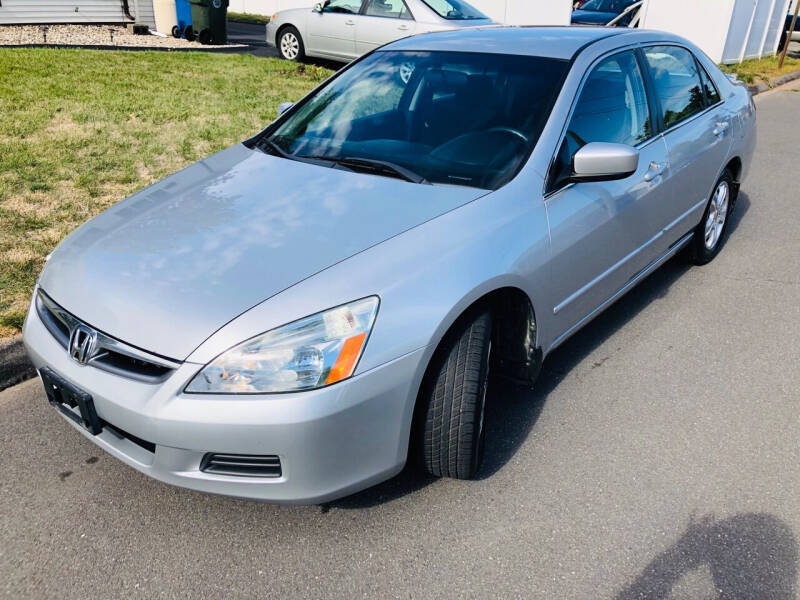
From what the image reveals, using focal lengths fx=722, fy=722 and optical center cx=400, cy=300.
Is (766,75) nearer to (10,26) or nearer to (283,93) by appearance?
(283,93)

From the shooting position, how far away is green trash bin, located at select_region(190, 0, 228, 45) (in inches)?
535

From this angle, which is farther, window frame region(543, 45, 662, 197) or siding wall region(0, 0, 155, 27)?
siding wall region(0, 0, 155, 27)

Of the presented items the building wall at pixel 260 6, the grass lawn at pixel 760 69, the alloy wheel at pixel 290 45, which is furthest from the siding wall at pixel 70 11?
the grass lawn at pixel 760 69

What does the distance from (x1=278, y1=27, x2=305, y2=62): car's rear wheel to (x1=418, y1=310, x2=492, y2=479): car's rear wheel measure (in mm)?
10388

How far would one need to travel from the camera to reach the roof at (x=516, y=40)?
139 inches

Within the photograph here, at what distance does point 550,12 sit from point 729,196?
1206 centimetres

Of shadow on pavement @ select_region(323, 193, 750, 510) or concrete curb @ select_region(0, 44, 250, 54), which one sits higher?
shadow on pavement @ select_region(323, 193, 750, 510)

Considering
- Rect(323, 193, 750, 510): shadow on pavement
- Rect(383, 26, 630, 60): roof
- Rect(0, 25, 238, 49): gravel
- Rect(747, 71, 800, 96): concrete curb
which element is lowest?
Rect(747, 71, 800, 96): concrete curb

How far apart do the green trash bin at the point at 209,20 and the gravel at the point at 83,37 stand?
0.18m

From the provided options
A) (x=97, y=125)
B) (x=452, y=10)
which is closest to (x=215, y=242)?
(x=97, y=125)

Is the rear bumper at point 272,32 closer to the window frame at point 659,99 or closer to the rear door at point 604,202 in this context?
the window frame at point 659,99

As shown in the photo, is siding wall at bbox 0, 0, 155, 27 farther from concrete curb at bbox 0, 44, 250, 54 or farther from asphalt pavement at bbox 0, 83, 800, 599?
asphalt pavement at bbox 0, 83, 800, 599

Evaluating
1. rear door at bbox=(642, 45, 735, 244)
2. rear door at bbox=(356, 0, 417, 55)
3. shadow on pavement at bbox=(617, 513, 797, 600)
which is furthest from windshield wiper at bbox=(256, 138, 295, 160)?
rear door at bbox=(356, 0, 417, 55)

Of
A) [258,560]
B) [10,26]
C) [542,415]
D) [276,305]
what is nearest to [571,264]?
[542,415]
